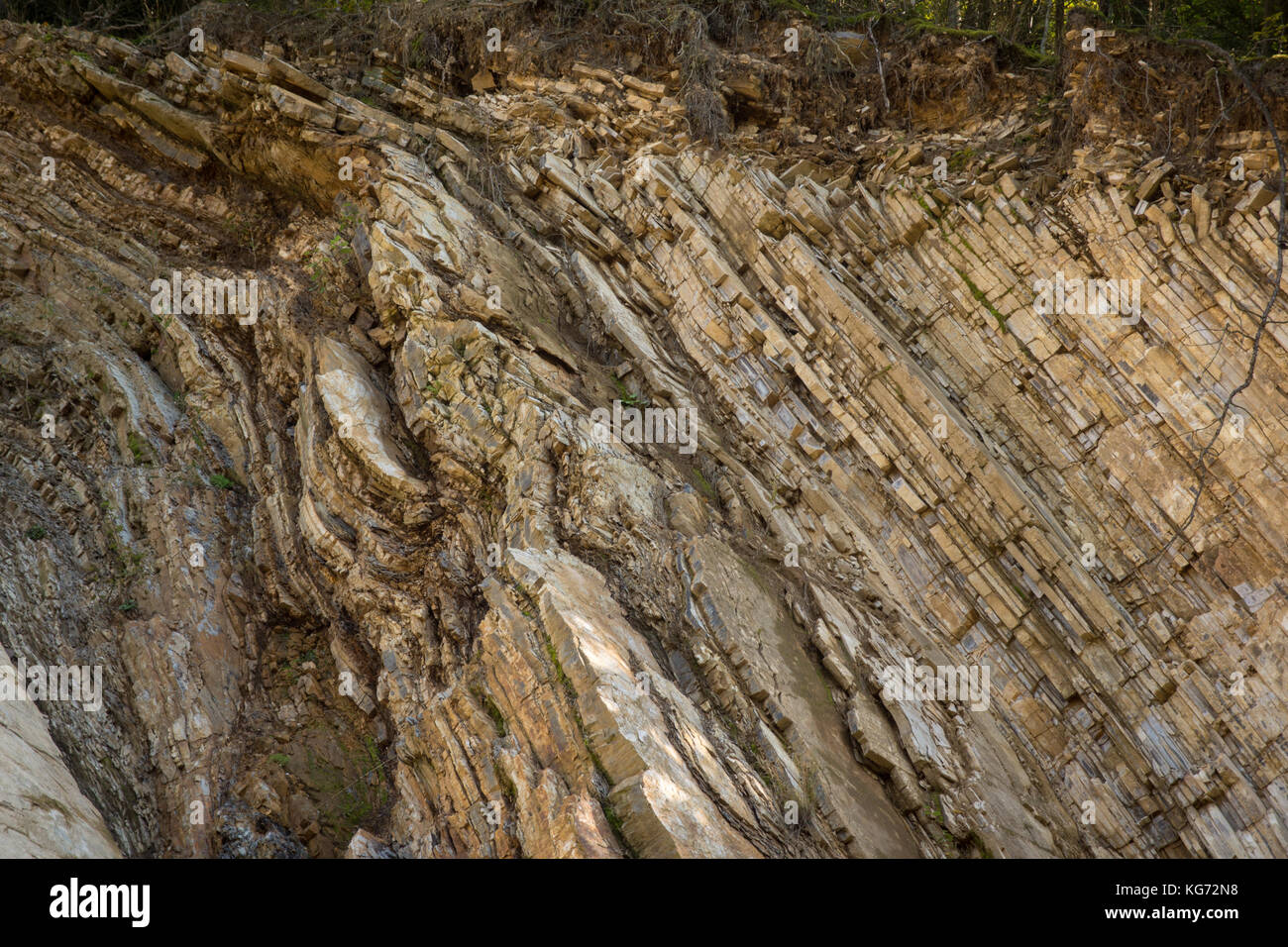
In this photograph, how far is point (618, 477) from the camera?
33.0 ft

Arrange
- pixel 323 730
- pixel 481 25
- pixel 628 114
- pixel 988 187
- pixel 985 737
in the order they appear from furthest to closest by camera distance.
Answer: pixel 481 25, pixel 628 114, pixel 988 187, pixel 985 737, pixel 323 730

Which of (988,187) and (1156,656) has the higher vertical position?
(988,187)

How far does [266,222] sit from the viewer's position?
14.4m

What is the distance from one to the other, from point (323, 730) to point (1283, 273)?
12.4 m

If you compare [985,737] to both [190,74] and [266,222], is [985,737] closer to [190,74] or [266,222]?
[266,222]

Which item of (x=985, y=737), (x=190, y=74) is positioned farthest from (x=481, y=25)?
(x=985, y=737)

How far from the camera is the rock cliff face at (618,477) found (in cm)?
850

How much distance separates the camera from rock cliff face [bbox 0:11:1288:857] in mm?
8500

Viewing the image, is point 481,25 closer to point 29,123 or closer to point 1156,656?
point 29,123

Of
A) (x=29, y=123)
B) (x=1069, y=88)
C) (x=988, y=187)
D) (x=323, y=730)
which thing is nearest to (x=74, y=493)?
(x=323, y=730)

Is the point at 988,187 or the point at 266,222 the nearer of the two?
the point at 988,187

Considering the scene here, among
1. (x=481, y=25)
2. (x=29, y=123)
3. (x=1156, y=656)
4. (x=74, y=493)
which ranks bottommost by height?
(x=1156, y=656)
